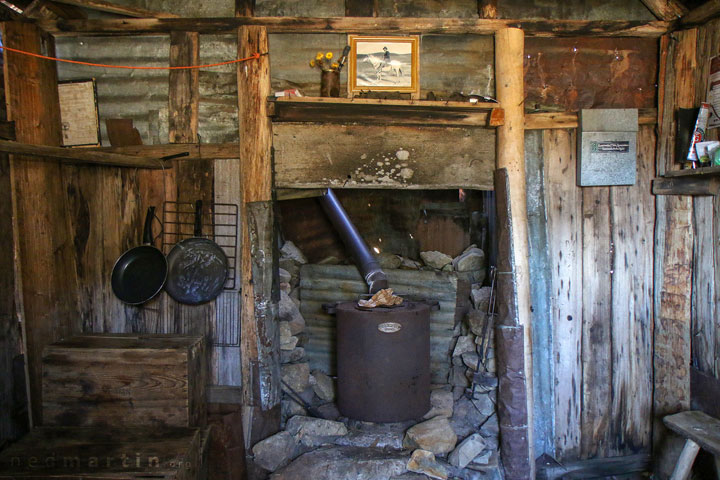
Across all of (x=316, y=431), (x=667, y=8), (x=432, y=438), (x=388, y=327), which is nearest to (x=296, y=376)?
(x=316, y=431)

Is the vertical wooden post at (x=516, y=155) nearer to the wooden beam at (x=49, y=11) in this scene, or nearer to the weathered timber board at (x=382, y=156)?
→ the weathered timber board at (x=382, y=156)

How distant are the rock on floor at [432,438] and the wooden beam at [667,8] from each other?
11.1ft

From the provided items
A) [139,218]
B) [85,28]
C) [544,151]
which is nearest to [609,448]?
[544,151]

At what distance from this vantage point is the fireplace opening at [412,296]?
3359mm

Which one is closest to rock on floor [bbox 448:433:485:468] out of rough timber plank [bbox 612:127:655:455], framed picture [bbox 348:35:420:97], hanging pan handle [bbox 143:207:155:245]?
rough timber plank [bbox 612:127:655:455]

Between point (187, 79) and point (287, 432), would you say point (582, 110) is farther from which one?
point (287, 432)

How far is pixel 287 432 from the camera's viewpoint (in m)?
3.41

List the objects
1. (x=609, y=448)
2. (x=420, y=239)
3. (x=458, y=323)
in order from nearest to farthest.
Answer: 1. (x=609, y=448)
2. (x=458, y=323)
3. (x=420, y=239)

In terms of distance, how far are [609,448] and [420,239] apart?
2602mm

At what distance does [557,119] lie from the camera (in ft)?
11.4

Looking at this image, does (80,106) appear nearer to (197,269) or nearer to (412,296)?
(197,269)

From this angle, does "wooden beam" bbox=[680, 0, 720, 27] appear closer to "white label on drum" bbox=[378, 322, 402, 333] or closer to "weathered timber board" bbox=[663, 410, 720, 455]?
"weathered timber board" bbox=[663, 410, 720, 455]

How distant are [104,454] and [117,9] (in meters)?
2.89

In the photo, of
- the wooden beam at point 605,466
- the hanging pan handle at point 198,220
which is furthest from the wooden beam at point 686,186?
the hanging pan handle at point 198,220
